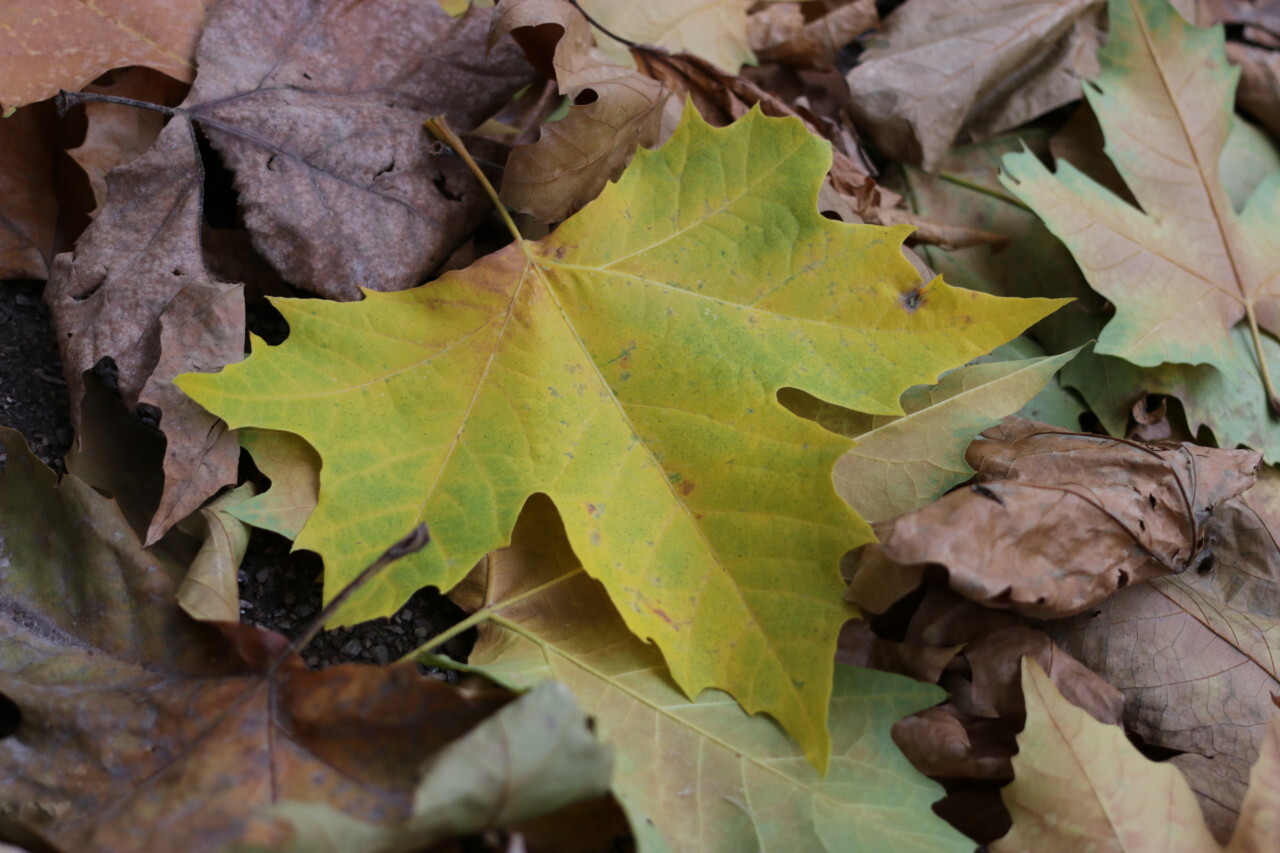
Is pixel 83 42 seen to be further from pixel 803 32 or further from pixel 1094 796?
pixel 1094 796

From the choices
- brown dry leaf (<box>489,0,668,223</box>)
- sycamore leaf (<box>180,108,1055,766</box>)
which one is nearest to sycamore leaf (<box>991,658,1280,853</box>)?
sycamore leaf (<box>180,108,1055,766</box>)

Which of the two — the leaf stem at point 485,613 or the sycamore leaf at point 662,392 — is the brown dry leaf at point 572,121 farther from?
the leaf stem at point 485,613

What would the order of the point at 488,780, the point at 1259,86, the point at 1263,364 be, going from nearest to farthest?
the point at 488,780
the point at 1263,364
the point at 1259,86

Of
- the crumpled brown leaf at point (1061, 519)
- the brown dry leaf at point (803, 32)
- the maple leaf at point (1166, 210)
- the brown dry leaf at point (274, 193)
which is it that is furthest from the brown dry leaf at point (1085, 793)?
the brown dry leaf at point (803, 32)

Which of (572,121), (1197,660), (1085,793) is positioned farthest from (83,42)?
(1197,660)

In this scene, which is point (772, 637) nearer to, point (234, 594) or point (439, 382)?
point (439, 382)

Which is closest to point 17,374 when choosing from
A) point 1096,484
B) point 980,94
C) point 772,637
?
point 772,637

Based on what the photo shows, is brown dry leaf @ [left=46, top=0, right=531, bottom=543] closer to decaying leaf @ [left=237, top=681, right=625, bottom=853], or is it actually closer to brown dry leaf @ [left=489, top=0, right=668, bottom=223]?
brown dry leaf @ [left=489, top=0, right=668, bottom=223]
